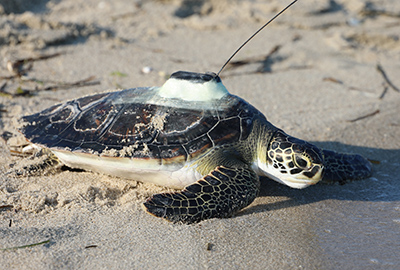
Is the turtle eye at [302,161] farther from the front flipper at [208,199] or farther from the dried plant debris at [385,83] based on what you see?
the dried plant debris at [385,83]

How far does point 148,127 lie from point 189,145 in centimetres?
33

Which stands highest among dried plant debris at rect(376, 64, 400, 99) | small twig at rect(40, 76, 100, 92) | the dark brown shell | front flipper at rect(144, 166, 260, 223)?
the dark brown shell

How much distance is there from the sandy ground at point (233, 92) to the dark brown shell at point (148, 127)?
0.92 feet

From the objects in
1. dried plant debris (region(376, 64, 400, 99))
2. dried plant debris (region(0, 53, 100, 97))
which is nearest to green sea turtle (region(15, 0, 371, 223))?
dried plant debris (region(0, 53, 100, 97))

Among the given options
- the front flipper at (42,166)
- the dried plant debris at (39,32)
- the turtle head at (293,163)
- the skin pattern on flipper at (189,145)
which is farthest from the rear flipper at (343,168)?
the dried plant debris at (39,32)

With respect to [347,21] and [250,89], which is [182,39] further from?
[347,21]

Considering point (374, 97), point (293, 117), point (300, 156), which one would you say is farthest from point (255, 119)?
point (374, 97)

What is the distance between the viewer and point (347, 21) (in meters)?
6.46

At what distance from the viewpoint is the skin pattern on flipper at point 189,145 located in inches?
104

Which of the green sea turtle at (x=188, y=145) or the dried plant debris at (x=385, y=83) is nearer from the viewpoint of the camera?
the green sea turtle at (x=188, y=145)

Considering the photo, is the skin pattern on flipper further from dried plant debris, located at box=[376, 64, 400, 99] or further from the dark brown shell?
dried plant debris, located at box=[376, 64, 400, 99]

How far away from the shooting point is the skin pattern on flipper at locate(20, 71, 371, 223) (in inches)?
104

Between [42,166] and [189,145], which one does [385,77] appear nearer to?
[189,145]

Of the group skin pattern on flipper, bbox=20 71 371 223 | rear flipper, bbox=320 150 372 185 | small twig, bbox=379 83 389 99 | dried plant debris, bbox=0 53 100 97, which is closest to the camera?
skin pattern on flipper, bbox=20 71 371 223
